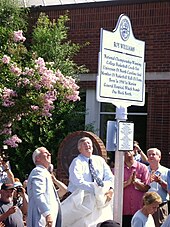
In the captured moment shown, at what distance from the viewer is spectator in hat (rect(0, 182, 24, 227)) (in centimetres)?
773

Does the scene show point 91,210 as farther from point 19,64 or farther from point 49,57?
point 49,57

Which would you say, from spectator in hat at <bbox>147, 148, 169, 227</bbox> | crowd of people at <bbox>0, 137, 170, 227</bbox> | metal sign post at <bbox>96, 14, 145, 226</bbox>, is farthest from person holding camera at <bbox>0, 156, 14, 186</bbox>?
metal sign post at <bbox>96, 14, 145, 226</bbox>

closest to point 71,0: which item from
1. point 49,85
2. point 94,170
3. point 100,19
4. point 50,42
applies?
point 100,19

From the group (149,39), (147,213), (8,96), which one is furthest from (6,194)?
(149,39)

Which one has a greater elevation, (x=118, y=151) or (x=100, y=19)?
(x=100, y=19)

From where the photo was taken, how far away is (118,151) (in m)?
7.97

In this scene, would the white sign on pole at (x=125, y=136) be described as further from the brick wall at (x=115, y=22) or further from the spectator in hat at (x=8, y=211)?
the brick wall at (x=115, y=22)

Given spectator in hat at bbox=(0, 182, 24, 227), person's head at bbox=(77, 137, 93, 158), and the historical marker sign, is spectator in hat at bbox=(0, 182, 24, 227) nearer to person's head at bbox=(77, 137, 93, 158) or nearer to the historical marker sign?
person's head at bbox=(77, 137, 93, 158)

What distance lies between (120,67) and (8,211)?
229 centimetres

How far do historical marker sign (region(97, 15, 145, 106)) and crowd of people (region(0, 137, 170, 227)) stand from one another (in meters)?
1.29

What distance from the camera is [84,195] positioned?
30.6 ft

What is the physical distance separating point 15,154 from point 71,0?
5981mm

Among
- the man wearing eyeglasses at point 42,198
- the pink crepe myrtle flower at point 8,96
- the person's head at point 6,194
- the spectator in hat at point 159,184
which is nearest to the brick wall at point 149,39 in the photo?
the pink crepe myrtle flower at point 8,96

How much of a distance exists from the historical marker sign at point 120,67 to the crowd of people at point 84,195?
1293 mm
